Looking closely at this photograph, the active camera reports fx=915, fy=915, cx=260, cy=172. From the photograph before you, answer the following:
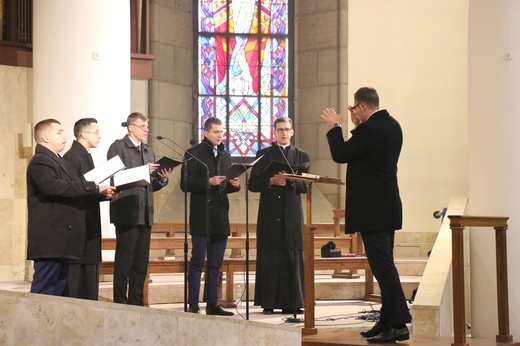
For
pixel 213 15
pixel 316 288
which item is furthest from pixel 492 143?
pixel 213 15

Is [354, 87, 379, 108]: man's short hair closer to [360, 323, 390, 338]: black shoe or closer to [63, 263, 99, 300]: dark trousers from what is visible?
[360, 323, 390, 338]: black shoe

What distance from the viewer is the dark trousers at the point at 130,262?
7.06 metres

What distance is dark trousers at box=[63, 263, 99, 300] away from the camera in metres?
6.46

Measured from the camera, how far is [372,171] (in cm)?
576

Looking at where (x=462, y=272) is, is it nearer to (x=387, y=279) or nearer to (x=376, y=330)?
(x=387, y=279)

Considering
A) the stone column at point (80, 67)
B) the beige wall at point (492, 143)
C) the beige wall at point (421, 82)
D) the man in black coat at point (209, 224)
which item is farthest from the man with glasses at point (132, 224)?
the beige wall at point (421, 82)

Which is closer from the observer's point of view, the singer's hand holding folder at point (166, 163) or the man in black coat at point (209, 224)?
the singer's hand holding folder at point (166, 163)

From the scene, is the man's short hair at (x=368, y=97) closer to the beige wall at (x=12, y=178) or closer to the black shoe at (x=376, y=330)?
the black shoe at (x=376, y=330)

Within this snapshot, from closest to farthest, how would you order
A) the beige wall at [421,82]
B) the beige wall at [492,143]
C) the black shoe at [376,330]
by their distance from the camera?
1. the black shoe at [376,330]
2. the beige wall at [492,143]
3. the beige wall at [421,82]

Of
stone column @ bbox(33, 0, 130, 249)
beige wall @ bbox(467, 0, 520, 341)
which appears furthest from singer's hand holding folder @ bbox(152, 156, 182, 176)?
stone column @ bbox(33, 0, 130, 249)

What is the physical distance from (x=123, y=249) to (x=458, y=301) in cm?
270

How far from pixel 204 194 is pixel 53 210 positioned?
172 centimetres

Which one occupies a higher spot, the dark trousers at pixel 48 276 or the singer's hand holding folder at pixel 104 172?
the singer's hand holding folder at pixel 104 172

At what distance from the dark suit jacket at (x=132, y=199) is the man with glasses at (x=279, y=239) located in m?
1.01
